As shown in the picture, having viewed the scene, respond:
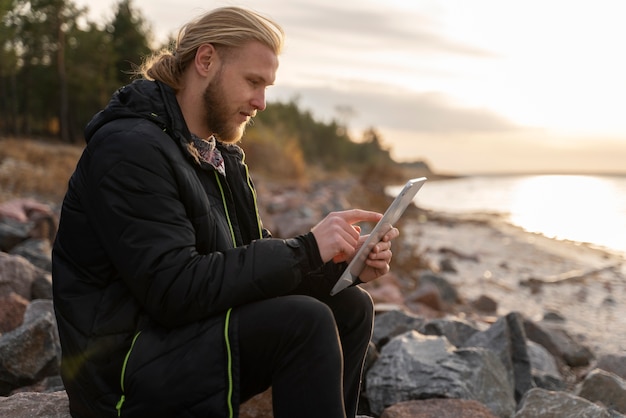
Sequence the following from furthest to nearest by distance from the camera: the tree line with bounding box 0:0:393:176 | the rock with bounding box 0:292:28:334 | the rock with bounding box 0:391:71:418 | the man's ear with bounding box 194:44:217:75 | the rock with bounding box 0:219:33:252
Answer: the tree line with bounding box 0:0:393:176
the rock with bounding box 0:219:33:252
the rock with bounding box 0:292:28:334
the rock with bounding box 0:391:71:418
the man's ear with bounding box 194:44:217:75

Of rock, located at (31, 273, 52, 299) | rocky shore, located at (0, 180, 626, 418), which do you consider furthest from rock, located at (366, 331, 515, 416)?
rock, located at (31, 273, 52, 299)

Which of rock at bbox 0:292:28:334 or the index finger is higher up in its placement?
the index finger

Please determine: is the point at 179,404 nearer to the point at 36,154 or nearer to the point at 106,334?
the point at 106,334

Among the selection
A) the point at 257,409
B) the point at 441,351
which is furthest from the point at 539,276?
the point at 257,409

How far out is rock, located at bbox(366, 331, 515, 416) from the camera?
3537 mm

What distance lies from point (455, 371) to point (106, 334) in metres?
2.12

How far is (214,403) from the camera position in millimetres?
1957

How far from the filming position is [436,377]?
3.57 m

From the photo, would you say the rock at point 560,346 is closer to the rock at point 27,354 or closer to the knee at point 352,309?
the knee at point 352,309

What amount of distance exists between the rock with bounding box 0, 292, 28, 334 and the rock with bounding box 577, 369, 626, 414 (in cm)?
346

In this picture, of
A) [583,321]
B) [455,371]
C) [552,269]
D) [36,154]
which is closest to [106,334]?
[455,371]

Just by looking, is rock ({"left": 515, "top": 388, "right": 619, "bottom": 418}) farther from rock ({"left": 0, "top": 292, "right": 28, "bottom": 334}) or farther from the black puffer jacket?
rock ({"left": 0, "top": 292, "right": 28, "bottom": 334})

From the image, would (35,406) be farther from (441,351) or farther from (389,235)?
(441,351)

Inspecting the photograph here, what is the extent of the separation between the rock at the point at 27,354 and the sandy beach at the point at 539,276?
189 inches
